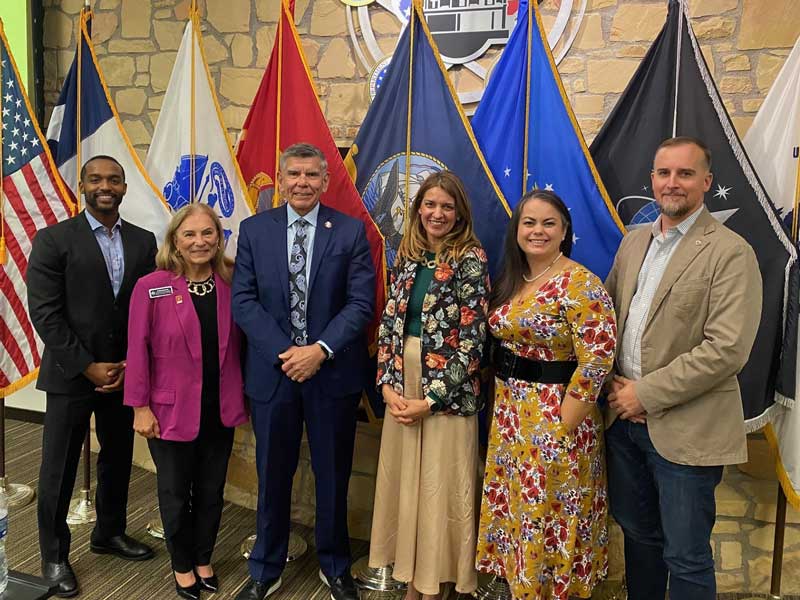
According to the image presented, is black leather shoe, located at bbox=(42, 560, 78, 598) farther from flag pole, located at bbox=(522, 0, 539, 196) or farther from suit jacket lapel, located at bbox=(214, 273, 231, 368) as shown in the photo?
flag pole, located at bbox=(522, 0, 539, 196)

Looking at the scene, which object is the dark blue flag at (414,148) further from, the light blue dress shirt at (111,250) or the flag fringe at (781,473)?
the flag fringe at (781,473)

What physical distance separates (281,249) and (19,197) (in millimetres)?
1542

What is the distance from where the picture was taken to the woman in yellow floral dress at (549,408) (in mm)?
1997

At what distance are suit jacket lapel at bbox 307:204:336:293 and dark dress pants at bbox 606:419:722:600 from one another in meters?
1.13

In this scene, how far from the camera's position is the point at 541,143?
8.36 feet

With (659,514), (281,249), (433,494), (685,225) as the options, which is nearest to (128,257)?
(281,249)

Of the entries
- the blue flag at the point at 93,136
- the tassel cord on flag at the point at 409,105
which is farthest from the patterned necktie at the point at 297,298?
the blue flag at the point at 93,136

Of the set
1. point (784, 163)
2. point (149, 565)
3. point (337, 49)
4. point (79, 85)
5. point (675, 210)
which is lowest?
point (149, 565)

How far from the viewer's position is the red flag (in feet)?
8.85

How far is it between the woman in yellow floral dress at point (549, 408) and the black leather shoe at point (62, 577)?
5.39 feet

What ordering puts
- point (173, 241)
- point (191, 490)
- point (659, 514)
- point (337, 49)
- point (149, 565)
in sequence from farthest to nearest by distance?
point (337, 49) < point (149, 565) < point (191, 490) < point (173, 241) < point (659, 514)

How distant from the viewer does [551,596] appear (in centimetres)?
214

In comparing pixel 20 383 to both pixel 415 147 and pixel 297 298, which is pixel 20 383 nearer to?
pixel 297 298

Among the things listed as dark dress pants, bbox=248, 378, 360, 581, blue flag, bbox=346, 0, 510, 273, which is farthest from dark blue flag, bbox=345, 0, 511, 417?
dark dress pants, bbox=248, 378, 360, 581
